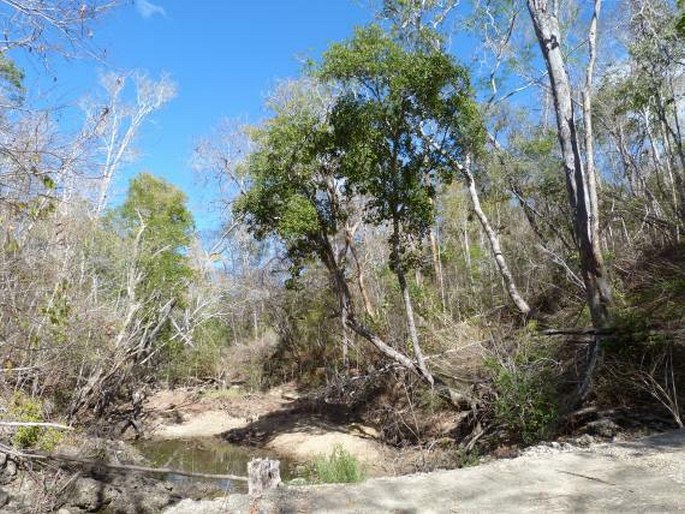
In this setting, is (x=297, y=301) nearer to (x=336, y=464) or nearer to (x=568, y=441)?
(x=336, y=464)

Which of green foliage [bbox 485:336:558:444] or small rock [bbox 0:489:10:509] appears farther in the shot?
green foliage [bbox 485:336:558:444]

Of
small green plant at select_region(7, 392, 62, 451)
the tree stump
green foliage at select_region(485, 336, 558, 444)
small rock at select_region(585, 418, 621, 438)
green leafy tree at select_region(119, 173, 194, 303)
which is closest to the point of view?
the tree stump

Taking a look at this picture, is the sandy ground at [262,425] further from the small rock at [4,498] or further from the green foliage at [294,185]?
the small rock at [4,498]

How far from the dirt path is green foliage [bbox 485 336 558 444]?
3009mm

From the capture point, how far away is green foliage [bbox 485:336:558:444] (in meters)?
9.45

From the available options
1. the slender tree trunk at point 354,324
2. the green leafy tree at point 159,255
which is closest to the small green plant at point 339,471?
the slender tree trunk at point 354,324

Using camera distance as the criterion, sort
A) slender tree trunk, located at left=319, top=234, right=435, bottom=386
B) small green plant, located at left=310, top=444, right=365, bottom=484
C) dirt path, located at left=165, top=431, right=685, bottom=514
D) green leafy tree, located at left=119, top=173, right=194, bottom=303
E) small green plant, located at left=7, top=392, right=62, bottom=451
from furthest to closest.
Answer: green leafy tree, located at left=119, top=173, right=194, bottom=303, slender tree trunk, located at left=319, top=234, right=435, bottom=386, small green plant, located at left=7, top=392, right=62, bottom=451, small green plant, located at left=310, top=444, right=365, bottom=484, dirt path, located at left=165, top=431, right=685, bottom=514

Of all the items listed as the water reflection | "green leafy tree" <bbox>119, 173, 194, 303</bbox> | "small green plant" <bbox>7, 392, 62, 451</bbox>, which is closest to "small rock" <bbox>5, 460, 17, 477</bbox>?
"small green plant" <bbox>7, 392, 62, 451</bbox>

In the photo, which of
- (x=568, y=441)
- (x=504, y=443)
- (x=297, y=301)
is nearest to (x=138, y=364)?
(x=297, y=301)

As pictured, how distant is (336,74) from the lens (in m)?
11.7

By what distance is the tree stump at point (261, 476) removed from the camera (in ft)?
18.2

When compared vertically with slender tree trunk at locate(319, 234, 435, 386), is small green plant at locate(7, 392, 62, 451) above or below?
below

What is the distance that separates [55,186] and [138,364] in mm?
14494

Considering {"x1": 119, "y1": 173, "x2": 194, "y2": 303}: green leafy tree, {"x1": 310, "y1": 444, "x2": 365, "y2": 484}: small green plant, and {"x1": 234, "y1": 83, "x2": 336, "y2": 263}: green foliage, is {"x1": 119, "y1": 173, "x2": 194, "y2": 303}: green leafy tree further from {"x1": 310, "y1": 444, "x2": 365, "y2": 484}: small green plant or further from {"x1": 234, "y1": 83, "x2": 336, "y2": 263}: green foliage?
{"x1": 310, "y1": 444, "x2": 365, "y2": 484}: small green plant
